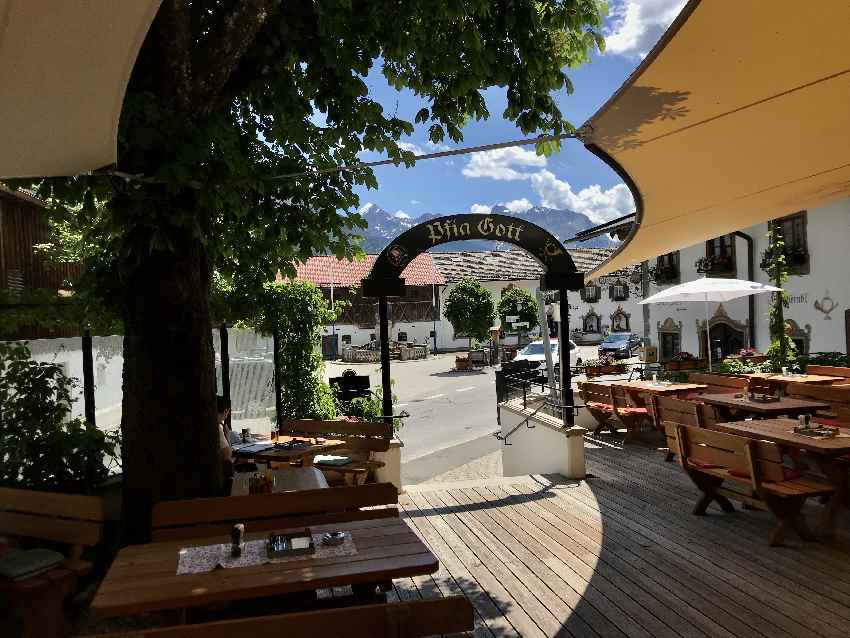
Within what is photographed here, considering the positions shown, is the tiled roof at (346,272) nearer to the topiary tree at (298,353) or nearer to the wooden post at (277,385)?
the topiary tree at (298,353)

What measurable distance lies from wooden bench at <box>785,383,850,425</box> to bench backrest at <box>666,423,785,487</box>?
301cm

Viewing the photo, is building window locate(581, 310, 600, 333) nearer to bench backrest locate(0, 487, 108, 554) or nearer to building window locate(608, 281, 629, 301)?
building window locate(608, 281, 629, 301)

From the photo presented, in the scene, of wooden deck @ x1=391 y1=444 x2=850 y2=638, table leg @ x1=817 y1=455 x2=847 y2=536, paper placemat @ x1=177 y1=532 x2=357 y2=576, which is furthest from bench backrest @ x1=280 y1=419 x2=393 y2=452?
table leg @ x1=817 y1=455 x2=847 y2=536

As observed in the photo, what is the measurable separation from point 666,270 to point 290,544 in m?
23.9

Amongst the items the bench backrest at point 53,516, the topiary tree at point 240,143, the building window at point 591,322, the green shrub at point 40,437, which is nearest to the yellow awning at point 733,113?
the topiary tree at point 240,143

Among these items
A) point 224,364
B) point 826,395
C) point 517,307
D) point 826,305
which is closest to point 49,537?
point 224,364

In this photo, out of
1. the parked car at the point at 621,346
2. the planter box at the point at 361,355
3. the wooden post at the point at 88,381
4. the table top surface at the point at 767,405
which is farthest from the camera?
the planter box at the point at 361,355

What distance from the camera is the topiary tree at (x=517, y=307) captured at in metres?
41.4

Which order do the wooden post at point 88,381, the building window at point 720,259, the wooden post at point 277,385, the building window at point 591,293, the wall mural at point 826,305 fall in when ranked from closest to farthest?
the wooden post at point 88,381
the wooden post at point 277,385
the wall mural at point 826,305
the building window at point 720,259
the building window at point 591,293

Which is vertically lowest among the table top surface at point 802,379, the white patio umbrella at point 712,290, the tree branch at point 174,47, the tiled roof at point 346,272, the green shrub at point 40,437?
the table top surface at point 802,379

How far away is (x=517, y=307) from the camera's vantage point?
41469 mm

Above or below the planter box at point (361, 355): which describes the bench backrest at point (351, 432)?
above

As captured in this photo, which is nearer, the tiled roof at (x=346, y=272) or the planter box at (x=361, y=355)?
the planter box at (x=361, y=355)

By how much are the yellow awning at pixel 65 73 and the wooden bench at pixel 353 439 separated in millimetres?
4570
